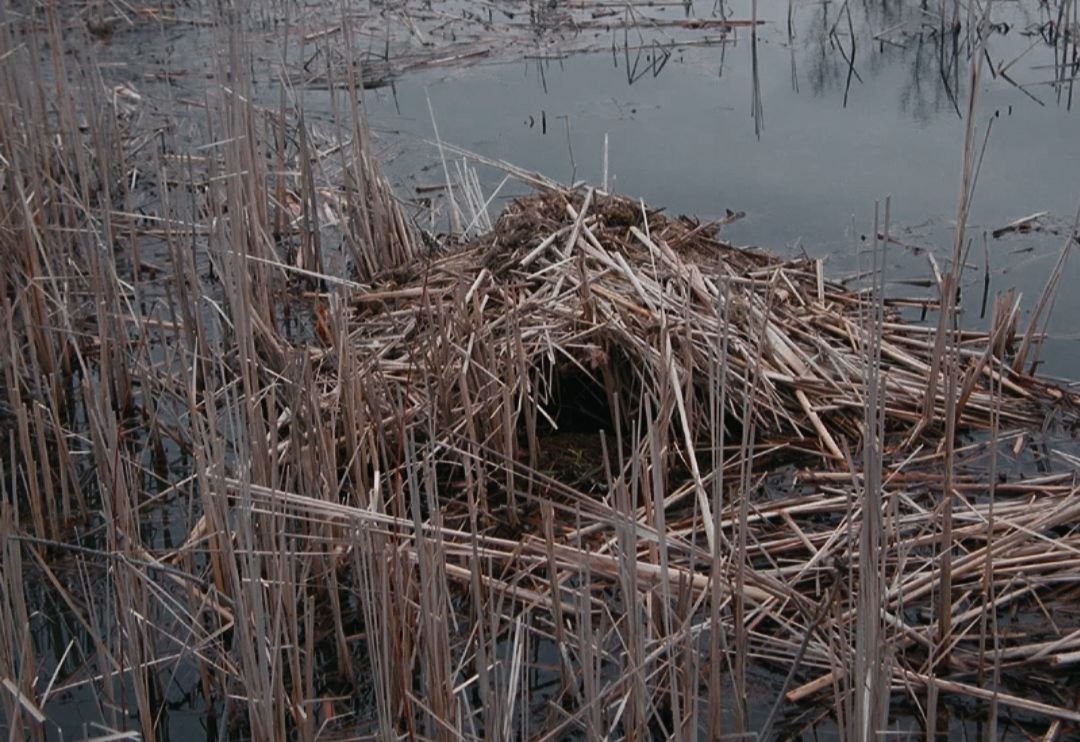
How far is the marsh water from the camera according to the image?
20.0 ft

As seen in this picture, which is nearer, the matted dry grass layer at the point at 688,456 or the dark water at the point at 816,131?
the matted dry grass layer at the point at 688,456

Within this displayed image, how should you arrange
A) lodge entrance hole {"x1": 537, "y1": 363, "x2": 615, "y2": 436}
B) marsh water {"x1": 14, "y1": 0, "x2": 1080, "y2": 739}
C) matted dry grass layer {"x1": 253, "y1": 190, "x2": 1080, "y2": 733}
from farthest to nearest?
marsh water {"x1": 14, "y1": 0, "x2": 1080, "y2": 739}
lodge entrance hole {"x1": 537, "y1": 363, "x2": 615, "y2": 436}
matted dry grass layer {"x1": 253, "y1": 190, "x2": 1080, "y2": 733}

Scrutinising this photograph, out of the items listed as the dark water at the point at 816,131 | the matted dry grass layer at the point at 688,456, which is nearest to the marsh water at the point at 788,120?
the dark water at the point at 816,131

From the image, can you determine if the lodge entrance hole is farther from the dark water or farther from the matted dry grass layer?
the dark water

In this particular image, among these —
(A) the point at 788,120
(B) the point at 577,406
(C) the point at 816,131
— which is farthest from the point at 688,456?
(A) the point at 788,120

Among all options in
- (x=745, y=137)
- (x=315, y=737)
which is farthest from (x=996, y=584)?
(x=745, y=137)

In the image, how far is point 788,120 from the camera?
25.5ft

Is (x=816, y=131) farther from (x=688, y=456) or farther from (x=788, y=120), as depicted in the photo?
(x=688, y=456)

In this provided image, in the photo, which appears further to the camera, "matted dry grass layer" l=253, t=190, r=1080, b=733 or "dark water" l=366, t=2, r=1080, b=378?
"dark water" l=366, t=2, r=1080, b=378

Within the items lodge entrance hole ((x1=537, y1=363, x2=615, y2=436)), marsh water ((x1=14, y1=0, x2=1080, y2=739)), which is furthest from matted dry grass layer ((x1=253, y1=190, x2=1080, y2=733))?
marsh water ((x1=14, y1=0, x2=1080, y2=739))

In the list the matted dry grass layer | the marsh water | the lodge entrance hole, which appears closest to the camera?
the matted dry grass layer

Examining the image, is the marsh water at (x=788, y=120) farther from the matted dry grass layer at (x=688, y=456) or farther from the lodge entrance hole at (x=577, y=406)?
the lodge entrance hole at (x=577, y=406)

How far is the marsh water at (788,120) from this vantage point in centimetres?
611

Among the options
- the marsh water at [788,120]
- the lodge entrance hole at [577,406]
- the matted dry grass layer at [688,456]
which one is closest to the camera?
the matted dry grass layer at [688,456]
